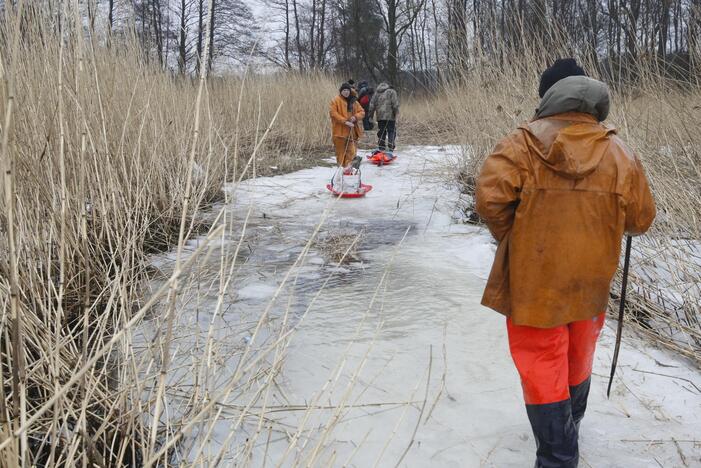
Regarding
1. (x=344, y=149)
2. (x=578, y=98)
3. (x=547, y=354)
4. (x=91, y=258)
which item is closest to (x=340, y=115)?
(x=344, y=149)

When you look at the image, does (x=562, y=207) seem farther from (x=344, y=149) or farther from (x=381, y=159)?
(x=381, y=159)

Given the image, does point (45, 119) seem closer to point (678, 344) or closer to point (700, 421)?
point (700, 421)

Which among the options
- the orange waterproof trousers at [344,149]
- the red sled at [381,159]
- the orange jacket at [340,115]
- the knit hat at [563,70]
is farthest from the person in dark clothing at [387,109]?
the knit hat at [563,70]

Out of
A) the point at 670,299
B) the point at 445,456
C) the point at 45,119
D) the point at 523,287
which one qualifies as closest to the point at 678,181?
the point at 670,299

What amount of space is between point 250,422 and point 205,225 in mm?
2984

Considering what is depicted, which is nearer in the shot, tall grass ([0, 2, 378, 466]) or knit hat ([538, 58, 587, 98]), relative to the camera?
tall grass ([0, 2, 378, 466])

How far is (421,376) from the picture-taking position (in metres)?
2.21

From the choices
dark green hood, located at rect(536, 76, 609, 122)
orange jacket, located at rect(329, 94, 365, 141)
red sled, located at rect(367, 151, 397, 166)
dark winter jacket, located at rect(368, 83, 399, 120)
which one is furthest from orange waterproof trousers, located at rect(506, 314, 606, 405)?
dark winter jacket, located at rect(368, 83, 399, 120)

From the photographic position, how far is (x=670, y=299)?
107 inches

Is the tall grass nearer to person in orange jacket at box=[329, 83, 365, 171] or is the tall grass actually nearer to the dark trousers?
person in orange jacket at box=[329, 83, 365, 171]

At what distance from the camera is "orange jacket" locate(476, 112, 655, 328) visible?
1505 mm

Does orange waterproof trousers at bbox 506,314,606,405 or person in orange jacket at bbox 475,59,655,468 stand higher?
person in orange jacket at bbox 475,59,655,468

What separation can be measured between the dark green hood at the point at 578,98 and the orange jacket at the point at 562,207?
1.1 inches

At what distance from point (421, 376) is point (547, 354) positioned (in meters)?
0.76
